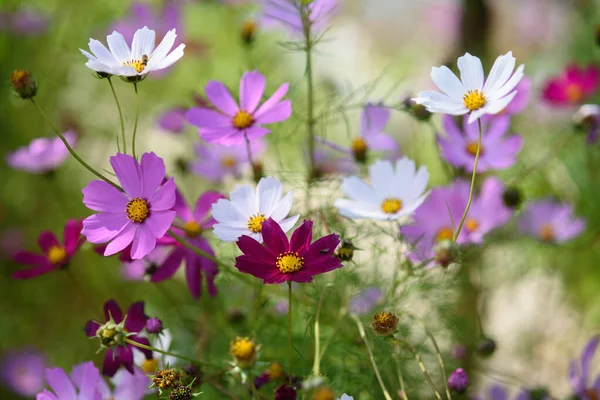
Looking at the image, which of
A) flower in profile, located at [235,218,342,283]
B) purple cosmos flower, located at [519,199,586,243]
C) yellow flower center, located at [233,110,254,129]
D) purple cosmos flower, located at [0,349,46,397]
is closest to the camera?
flower in profile, located at [235,218,342,283]

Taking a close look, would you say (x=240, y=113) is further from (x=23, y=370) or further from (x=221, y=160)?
(x=23, y=370)

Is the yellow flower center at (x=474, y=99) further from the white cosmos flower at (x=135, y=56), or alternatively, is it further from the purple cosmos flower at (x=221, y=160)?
the purple cosmos flower at (x=221, y=160)

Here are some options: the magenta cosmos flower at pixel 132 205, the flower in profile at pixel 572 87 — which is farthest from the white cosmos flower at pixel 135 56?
the flower in profile at pixel 572 87

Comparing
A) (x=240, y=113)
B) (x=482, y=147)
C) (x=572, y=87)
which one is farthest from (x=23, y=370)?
(x=572, y=87)

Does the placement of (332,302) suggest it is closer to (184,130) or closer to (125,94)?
(184,130)

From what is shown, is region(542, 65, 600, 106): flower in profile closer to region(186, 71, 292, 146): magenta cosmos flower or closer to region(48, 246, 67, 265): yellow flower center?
region(186, 71, 292, 146): magenta cosmos flower

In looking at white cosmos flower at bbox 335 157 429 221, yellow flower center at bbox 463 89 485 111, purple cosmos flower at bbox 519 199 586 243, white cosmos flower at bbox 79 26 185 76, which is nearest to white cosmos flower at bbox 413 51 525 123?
yellow flower center at bbox 463 89 485 111
